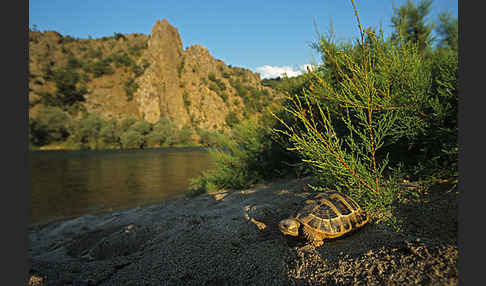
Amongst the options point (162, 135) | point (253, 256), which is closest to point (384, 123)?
point (253, 256)

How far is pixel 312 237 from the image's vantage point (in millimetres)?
2469

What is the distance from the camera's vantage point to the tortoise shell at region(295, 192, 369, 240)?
7.77 feet

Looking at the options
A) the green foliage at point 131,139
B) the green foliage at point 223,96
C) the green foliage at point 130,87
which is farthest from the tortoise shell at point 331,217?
the green foliage at point 223,96

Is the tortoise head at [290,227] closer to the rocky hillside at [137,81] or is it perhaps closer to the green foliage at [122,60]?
the rocky hillside at [137,81]

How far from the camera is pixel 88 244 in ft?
14.3

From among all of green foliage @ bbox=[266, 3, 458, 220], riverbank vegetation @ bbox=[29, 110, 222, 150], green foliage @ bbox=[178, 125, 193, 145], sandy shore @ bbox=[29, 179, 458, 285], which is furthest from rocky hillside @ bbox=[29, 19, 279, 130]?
sandy shore @ bbox=[29, 179, 458, 285]

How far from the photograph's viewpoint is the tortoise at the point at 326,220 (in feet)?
7.79

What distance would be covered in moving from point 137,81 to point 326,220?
2617 inches

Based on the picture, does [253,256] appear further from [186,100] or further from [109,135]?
[186,100]

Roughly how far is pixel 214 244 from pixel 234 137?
5.22 metres

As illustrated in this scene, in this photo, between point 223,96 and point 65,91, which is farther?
point 223,96

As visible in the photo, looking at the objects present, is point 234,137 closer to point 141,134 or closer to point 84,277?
point 84,277

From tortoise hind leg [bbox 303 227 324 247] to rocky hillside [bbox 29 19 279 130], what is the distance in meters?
48.0

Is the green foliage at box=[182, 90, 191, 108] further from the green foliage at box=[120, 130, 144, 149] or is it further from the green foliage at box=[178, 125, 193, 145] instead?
the green foliage at box=[120, 130, 144, 149]
